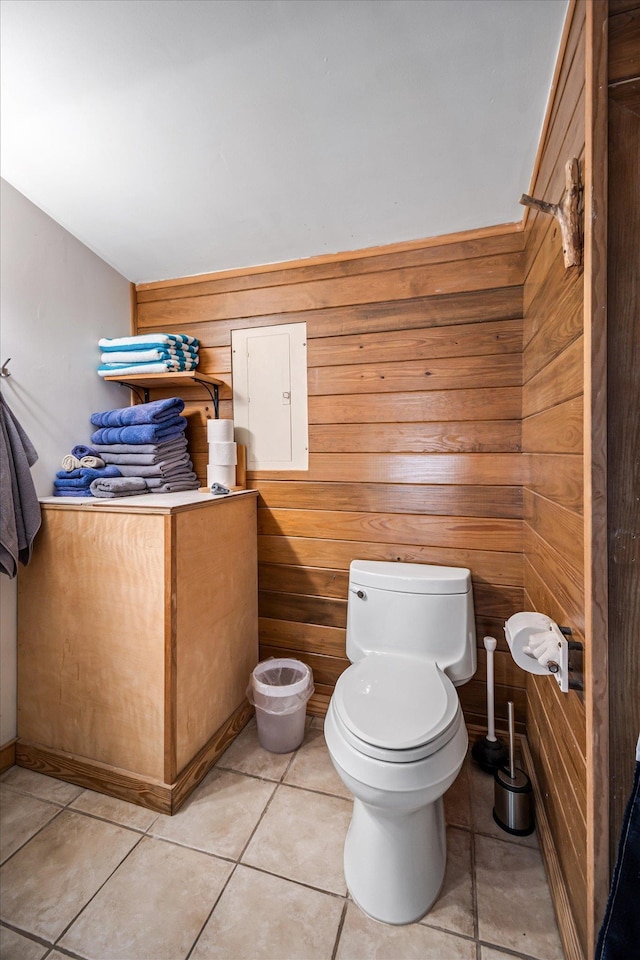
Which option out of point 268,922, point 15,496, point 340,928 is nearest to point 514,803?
point 340,928

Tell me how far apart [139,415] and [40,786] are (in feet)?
4.69

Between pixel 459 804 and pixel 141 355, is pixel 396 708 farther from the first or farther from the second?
pixel 141 355

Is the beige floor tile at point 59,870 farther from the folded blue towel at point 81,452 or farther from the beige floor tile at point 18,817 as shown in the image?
the folded blue towel at point 81,452

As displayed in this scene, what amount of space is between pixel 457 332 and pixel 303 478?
89 centimetres

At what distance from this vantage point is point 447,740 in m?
1.07

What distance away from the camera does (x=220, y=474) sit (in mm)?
1840

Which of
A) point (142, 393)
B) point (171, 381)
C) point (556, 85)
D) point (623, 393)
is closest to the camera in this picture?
point (623, 393)

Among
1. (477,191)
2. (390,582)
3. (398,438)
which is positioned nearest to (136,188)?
(477,191)

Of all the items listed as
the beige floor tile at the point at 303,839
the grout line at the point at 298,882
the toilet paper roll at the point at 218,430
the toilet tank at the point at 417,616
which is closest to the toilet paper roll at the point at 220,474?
the toilet paper roll at the point at 218,430

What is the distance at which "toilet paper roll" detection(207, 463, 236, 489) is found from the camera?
6.03 ft

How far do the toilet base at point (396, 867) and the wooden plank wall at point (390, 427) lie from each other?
660 millimetres

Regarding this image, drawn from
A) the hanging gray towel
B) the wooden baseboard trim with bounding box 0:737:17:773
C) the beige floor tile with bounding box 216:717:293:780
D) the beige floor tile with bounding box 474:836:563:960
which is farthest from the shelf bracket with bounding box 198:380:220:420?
the beige floor tile with bounding box 474:836:563:960

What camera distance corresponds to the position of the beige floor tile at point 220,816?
125 centimetres

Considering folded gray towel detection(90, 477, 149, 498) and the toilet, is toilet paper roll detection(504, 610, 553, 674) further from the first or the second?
folded gray towel detection(90, 477, 149, 498)
